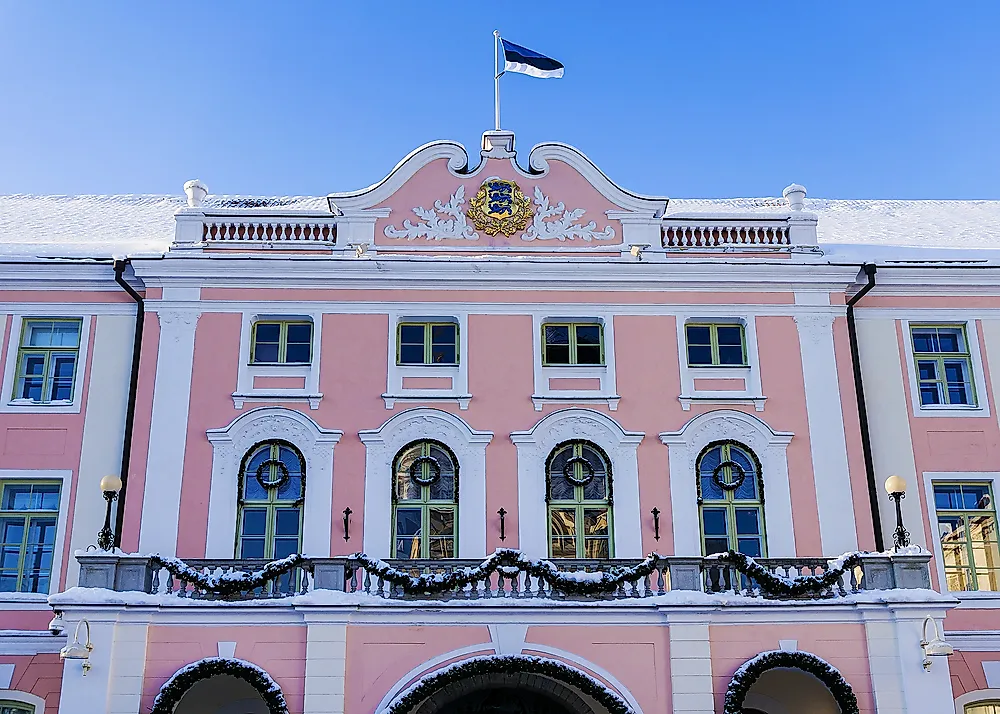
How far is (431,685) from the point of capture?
18.1 m

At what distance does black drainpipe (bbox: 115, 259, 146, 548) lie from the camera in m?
20.3

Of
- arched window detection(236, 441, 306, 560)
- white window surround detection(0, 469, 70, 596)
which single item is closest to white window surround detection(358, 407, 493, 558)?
arched window detection(236, 441, 306, 560)

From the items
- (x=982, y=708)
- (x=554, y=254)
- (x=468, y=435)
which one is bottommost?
(x=982, y=708)

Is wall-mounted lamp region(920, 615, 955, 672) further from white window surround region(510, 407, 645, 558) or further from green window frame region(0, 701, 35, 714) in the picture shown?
green window frame region(0, 701, 35, 714)

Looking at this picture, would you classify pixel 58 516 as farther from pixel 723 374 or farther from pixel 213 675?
pixel 723 374

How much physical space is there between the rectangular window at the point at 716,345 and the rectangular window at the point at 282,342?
270 inches

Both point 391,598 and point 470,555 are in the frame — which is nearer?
point 391,598

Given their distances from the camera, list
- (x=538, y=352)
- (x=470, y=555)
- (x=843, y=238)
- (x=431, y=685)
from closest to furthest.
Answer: (x=431, y=685)
(x=470, y=555)
(x=538, y=352)
(x=843, y=238)

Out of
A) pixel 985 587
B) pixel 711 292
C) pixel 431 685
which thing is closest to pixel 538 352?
pixel 711 292

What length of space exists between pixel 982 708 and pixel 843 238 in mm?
9695

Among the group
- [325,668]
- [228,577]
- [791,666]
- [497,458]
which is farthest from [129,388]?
[791,666]

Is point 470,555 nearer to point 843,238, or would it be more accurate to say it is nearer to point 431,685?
point 431,685

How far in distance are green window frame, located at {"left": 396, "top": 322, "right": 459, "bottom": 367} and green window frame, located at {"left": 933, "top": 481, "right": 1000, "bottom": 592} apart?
8978 mm

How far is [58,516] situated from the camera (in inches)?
818
